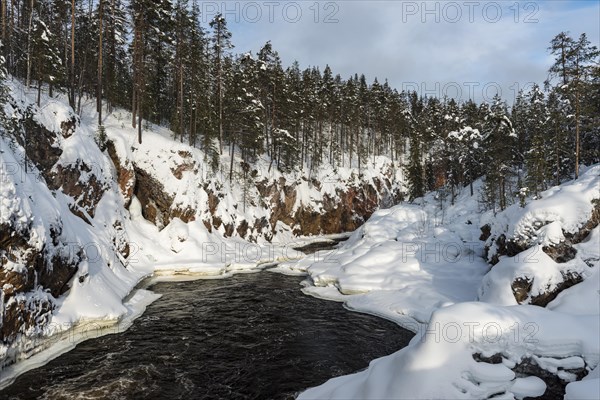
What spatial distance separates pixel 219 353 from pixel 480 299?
11156mm

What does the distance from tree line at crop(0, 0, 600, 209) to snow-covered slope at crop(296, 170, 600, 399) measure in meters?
15.9

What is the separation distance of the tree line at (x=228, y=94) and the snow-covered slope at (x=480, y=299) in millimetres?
15868

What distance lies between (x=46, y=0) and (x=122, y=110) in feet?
54.6

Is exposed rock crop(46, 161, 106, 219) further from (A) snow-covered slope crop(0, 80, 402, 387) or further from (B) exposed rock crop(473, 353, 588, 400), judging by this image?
(B) exposed rock crop(473, 353, 588, 400)

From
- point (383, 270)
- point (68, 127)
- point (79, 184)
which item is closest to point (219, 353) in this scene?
point (383, 270)

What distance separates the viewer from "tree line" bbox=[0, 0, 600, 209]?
3019 cm

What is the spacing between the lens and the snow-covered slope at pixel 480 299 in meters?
6.32

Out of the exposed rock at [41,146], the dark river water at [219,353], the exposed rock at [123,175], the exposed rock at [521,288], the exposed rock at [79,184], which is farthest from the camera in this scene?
the exposed rock at [123,175]

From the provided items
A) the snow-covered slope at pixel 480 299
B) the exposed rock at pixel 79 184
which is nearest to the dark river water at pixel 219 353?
the snow-covered slope at pixel 480 299

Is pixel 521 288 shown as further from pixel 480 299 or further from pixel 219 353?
pixel 219 353

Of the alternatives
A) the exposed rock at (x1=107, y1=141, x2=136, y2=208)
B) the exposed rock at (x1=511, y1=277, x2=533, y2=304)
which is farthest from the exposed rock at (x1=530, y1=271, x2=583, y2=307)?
the exposed rock at (x1=107, y1=141, x2=136, y2=208)

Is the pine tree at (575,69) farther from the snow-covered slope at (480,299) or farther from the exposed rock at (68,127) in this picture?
the exposed rock at (68,127)

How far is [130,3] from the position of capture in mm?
31297

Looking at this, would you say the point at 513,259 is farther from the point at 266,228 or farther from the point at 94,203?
the point at 266,228
